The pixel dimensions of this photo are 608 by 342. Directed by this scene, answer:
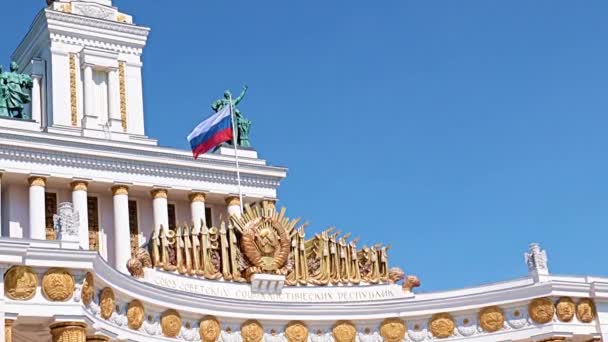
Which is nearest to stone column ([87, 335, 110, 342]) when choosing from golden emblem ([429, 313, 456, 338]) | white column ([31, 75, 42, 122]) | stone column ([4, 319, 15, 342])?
stone column ([4, 319, 15, 342])

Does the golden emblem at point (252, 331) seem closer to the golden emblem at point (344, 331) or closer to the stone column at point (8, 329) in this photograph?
the golden emblem at point (344, 331)

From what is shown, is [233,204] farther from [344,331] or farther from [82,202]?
[344,331]

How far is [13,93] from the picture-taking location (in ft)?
148

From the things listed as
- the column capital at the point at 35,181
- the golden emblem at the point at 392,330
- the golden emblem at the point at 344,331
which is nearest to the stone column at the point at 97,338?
the golden emblem at the point at 344,331

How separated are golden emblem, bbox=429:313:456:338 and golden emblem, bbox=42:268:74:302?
1360 cm

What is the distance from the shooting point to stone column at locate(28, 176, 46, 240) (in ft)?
138

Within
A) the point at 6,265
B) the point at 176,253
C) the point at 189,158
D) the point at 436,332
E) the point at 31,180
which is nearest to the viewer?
the point at 6,265

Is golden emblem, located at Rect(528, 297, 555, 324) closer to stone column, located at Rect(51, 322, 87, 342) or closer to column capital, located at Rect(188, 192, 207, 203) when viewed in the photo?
stone column, located at Rect(51, 322, 87, 342)

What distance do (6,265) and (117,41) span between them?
2328cm

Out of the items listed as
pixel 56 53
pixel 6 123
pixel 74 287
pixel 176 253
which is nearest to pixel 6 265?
pixel 74 287

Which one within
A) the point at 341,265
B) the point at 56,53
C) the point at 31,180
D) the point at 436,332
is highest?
the point at 56,53

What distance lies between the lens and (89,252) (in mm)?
28516

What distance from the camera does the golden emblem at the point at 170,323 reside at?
3284cm

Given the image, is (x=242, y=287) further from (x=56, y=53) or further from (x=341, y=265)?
(x=56, y=53)
